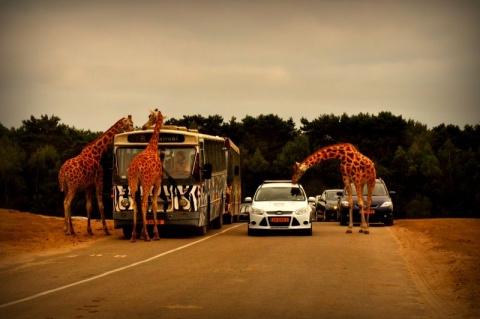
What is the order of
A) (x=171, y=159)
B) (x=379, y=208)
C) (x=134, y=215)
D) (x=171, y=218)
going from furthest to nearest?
(x=379, y=208)
(x=171, y=159)
(x=171, y=218)
(x=134, y=215)

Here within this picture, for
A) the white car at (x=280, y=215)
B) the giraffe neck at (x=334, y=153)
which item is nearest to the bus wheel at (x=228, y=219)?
the giraffe neck at (x=334, y=153)

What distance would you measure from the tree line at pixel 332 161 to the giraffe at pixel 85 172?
52585mm

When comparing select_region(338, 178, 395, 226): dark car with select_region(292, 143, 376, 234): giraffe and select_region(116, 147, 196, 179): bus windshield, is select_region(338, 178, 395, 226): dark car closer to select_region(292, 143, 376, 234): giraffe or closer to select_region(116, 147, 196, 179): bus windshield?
select_region(292, 143, 376, 234): giraffe

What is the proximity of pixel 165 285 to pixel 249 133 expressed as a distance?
88383 millimetres

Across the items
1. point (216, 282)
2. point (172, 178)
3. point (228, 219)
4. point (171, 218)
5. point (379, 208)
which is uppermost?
point (172, 178)

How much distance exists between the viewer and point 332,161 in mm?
90938

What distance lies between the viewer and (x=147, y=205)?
2772 centimetres

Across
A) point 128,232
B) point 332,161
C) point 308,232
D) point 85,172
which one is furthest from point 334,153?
point 332,161

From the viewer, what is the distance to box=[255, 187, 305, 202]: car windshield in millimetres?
29617

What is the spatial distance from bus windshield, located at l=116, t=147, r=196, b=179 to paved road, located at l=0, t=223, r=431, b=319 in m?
3.20

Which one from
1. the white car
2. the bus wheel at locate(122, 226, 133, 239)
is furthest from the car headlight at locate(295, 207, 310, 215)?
the bus wheel at locate(122, 226, 133, 239)

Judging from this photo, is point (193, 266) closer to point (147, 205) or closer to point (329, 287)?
point (329, 287)

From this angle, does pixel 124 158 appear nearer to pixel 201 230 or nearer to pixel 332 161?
pixel 201 230

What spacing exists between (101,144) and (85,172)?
1453mm
